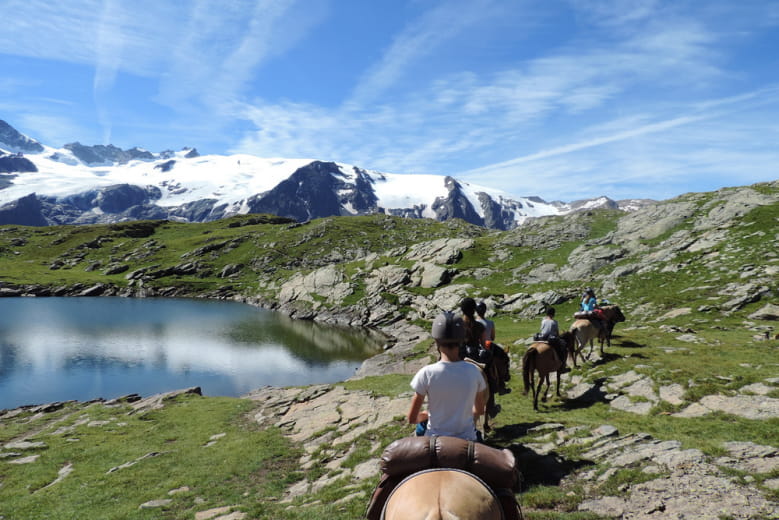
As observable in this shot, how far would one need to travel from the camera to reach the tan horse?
5.25m

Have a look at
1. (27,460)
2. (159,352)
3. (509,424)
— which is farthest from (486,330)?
(159,352)

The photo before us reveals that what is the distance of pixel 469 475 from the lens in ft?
19.4

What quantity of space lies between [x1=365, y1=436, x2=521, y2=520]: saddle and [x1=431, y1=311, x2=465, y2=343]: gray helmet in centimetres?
176

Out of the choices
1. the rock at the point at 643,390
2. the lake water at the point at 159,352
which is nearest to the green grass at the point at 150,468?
the rock at the point at 643,390

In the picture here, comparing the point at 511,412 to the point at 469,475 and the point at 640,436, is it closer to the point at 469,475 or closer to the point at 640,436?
the point at 640,436

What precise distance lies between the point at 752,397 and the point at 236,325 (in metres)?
88.3

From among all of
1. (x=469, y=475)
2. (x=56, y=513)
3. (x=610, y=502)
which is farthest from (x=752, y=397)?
(x=56, y=513)

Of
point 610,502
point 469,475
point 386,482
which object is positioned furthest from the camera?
point 610,502

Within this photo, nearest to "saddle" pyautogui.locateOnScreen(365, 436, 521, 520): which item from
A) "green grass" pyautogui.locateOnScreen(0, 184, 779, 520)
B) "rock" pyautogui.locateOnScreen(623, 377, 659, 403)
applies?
"green grass" pyautogui.locateOnScreen(0, 184, 779, 520)

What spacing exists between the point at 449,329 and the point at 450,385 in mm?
1163

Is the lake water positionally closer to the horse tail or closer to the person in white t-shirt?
the horse tail

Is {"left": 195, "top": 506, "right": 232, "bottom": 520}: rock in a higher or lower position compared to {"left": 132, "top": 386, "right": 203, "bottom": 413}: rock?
higher

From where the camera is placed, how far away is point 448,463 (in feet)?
21.1

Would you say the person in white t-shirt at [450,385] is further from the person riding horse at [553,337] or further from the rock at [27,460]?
the rock at [27,460]
